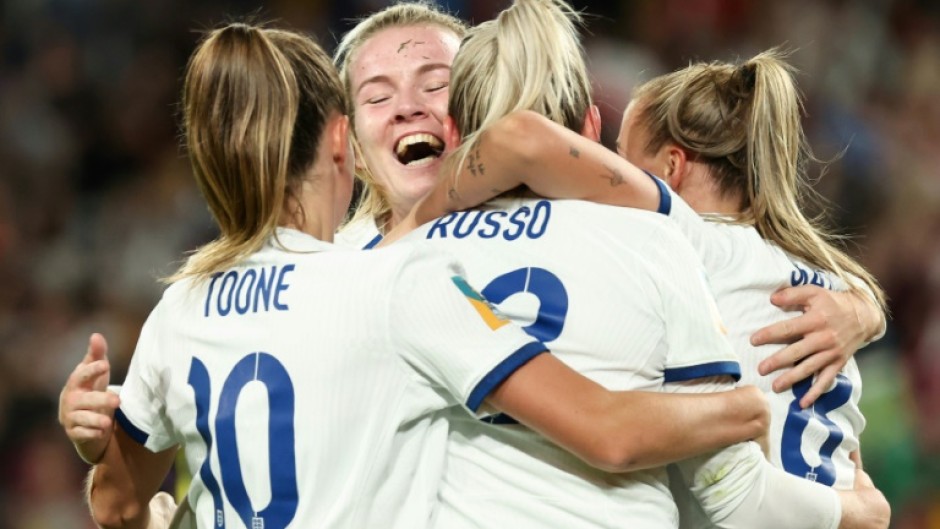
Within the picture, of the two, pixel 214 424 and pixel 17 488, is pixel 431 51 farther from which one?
pixel 17 488

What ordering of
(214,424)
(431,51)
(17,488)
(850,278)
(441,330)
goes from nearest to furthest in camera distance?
(441,330) → (214,424) → (850,278) → (431,51) → (17,488)

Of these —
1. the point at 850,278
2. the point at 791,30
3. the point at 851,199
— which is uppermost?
the point at 850,278

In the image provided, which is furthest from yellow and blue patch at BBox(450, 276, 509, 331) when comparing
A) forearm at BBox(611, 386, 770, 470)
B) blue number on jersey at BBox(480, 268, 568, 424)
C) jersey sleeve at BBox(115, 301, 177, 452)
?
jersey sleeve at BBox(115, 301, 177, 452)

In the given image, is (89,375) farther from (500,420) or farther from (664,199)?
(664,199)

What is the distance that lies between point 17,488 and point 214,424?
14.7ft

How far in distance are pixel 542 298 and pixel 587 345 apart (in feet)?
0.41

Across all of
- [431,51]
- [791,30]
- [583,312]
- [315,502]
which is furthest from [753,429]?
[791,30]

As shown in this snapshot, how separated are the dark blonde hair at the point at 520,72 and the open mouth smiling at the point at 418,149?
3.29 ft

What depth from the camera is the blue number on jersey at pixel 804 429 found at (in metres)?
2.83

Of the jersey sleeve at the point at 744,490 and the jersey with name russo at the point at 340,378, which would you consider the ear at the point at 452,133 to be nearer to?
the jersey with name russo at the point at 340,378

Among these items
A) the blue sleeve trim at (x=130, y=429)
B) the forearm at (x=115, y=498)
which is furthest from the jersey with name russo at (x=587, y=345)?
the forearm at (x=115, y=498)

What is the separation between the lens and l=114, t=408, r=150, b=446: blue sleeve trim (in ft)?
8.59

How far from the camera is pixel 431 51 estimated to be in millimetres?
3748

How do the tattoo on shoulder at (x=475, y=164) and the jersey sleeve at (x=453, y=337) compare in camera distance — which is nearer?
the jersey sleeve at (x=453, y=337)
